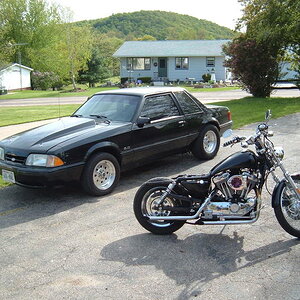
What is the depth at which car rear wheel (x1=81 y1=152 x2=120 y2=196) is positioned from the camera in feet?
19.4

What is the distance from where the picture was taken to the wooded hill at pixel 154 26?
399 feet

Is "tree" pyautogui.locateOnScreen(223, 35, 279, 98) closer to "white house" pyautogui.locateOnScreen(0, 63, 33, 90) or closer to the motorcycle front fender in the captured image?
the motorcycle front fender

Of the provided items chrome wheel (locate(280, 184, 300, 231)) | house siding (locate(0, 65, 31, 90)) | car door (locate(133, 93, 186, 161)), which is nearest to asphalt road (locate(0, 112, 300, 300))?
chrome wheel (locate(280, 184, 300, 231))

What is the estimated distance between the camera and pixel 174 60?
4856cm

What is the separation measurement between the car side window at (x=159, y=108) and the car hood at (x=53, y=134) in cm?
65

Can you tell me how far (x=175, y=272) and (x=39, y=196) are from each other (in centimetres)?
313

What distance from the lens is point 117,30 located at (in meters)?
124

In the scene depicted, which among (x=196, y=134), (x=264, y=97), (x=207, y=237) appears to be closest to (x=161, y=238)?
(x=207, y=237)

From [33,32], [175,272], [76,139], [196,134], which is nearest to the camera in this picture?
[175,272]

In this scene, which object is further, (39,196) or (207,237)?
(39,196)

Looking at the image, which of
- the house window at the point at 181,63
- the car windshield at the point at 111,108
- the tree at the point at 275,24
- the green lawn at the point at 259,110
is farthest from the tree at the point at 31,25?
the car windshield at the point at 111,108

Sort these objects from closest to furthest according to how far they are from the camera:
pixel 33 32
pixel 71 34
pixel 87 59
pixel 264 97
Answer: pixel 264 97, pixel 71 34, pixel 87 59, pixel 33 32

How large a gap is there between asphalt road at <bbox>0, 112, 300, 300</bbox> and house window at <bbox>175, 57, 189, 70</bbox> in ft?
144

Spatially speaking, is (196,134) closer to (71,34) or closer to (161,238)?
(161,238)
